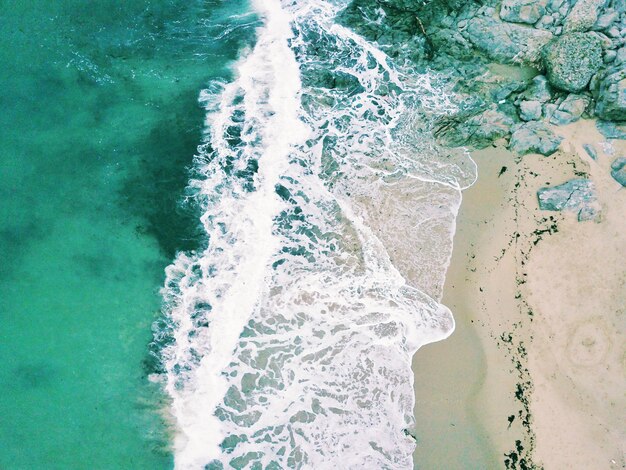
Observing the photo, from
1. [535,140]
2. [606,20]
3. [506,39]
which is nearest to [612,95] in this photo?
[535,140]

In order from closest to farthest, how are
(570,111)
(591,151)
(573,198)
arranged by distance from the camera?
(573,198) → (591,151) → (570,111)

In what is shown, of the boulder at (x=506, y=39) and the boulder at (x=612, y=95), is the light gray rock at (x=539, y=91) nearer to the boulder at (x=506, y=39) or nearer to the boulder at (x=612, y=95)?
the boulder at (x=506, y=39)

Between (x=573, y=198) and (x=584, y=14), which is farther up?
(x=584, y=14)

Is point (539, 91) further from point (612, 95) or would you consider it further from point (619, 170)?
point (619, 170)

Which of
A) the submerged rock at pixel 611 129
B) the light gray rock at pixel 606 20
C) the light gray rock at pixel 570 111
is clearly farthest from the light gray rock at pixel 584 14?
the submerged rock at pixel 611 129

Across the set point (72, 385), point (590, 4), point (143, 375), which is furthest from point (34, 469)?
point (590, 4)

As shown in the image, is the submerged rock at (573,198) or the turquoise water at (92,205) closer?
the turquoise water at (92,205)
